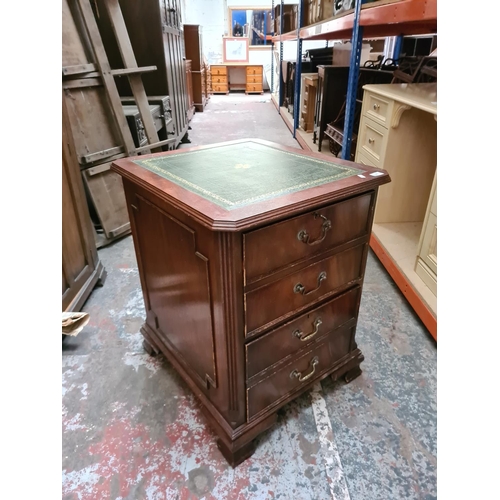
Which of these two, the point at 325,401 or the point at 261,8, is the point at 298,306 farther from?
the point at 261,8

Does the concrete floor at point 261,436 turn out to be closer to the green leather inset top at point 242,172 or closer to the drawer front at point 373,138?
the green leather inset top at point 242,172

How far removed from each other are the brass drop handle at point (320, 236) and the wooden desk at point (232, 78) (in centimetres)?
931

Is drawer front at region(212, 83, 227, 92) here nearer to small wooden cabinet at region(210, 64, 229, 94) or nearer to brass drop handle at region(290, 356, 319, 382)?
small wooden cabinet at region(210, 64, 229, 94)

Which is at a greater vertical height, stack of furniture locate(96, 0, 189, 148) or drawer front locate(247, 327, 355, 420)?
stack of furniture locate(96, 0, 189, 148)

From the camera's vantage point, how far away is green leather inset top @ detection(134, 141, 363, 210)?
3.04 feet

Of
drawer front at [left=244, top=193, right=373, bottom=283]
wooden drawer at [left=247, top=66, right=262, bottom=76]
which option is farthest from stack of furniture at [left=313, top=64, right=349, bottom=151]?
wooden drawer at [left=247, top=66, right=262, bottom=76]

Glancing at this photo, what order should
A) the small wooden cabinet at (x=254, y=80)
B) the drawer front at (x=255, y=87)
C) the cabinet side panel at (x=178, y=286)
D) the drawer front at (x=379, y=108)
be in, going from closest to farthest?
the cabinet side panel at (x=178, y=286), the drawer front at (x=379, y=108), the small wooden cabinet at (x=254, y=80), the drawer front at (x=255, y=87)

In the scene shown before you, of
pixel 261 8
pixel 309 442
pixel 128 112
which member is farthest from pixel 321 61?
pixel 309 442

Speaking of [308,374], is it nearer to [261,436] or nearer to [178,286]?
[261,436]

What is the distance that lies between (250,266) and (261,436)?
651mm

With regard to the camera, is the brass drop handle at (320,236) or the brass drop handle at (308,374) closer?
the brass drop handle at (320,236)

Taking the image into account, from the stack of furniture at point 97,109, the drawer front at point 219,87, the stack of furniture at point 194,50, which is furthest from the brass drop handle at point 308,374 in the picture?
the drawer front at point 219,87

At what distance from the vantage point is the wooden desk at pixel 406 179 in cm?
165

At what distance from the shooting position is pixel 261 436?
117cm
